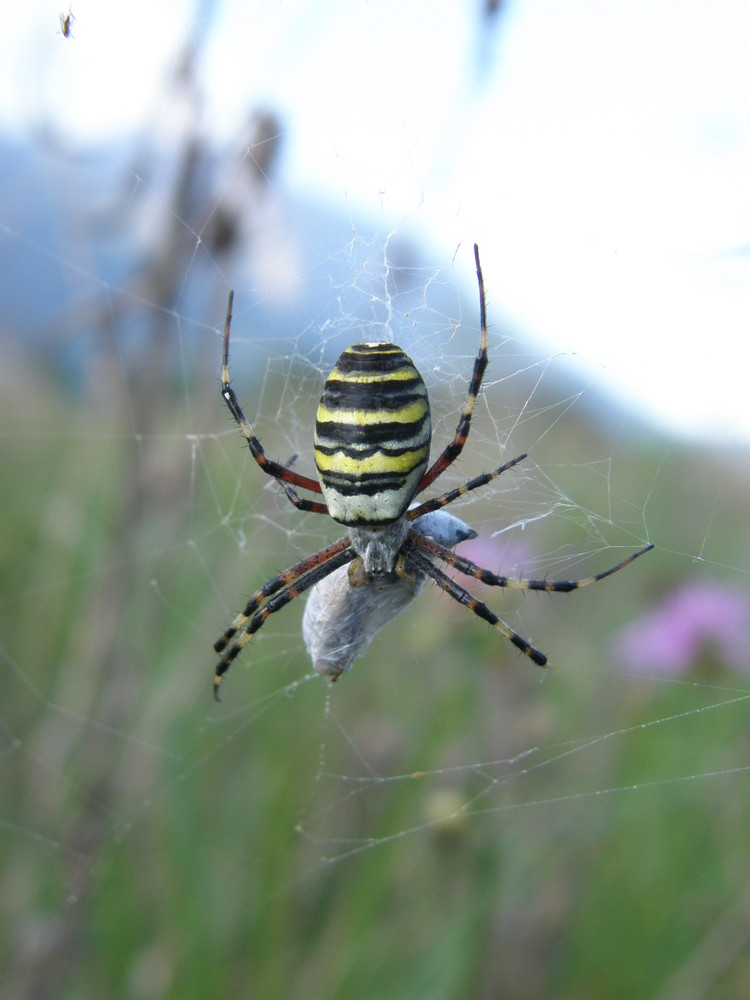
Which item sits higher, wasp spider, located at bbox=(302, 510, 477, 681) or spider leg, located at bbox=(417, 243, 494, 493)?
spider leg, located at bbox=(417, 243, 494, 493)

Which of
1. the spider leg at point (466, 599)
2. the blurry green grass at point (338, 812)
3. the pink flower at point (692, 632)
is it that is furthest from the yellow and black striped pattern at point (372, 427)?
the pink flower at point (692, 632)

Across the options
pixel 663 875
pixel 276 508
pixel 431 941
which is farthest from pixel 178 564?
pixel 663 875

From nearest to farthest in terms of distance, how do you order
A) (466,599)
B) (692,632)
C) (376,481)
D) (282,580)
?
(376,481) → (466,599) → (282,580) → (692,632)

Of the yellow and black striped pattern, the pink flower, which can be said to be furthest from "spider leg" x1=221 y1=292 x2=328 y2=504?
the pink flower

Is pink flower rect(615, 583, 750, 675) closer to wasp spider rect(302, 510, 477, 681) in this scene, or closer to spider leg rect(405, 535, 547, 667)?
spider leg rect(405, 535, 547, 667)

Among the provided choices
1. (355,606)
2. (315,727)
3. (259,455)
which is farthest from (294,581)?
(315,727)

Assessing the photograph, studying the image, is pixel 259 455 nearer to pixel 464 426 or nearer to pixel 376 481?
pixel 376 481
